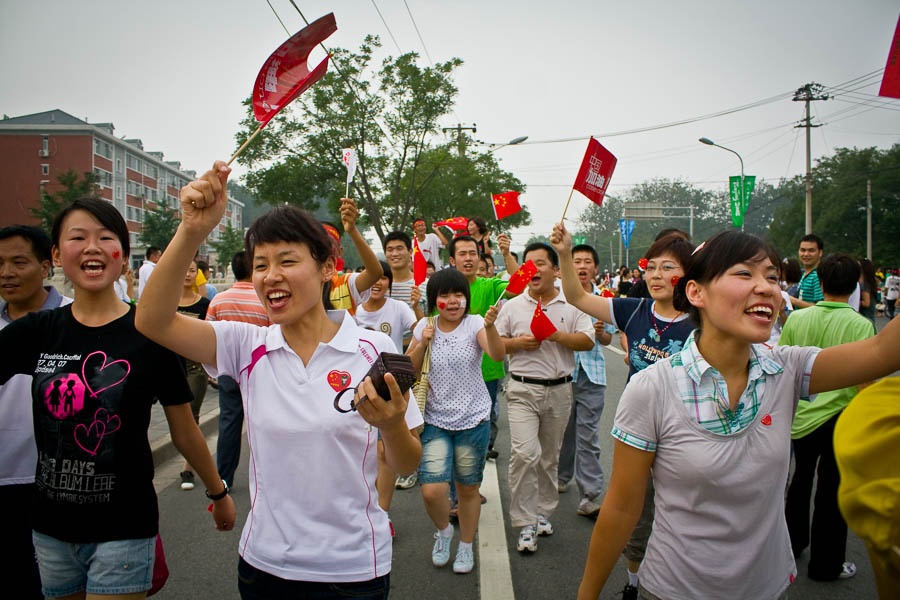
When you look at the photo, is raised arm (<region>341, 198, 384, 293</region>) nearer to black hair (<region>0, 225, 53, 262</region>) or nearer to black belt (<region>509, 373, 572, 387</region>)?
black belt (<region>509, 373, 572, 387</region>)

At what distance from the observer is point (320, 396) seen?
1950 mm

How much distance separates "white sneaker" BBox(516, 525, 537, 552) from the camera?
411 cm

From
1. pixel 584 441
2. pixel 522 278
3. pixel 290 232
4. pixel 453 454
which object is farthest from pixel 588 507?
pixel 290 232

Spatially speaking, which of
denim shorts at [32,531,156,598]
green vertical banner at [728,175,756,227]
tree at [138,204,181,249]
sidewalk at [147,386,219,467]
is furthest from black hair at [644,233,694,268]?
tree at [138,204,181,249]

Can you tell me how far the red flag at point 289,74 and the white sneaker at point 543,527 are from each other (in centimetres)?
336

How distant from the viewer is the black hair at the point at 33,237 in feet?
9.15

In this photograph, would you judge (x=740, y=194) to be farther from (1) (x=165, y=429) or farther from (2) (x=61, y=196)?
(2) (x=61, y=196)

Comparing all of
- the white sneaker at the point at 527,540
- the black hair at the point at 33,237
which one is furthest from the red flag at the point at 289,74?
the white sneaker at the point at 527,540

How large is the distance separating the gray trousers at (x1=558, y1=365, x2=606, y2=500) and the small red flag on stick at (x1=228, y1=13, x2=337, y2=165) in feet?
11.6

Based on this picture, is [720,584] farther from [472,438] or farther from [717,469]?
[472,438]

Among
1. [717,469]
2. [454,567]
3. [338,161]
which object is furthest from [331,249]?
[338,161]

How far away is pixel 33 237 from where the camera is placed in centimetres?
286

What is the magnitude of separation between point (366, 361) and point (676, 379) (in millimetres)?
1058

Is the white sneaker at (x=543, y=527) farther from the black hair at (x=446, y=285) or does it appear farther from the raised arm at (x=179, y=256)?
the raised arm at (x=179, y=256)
